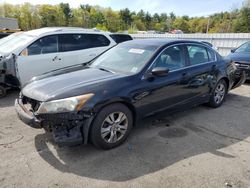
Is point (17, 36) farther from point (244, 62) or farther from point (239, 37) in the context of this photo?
point (239, 37)

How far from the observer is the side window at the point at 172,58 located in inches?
146

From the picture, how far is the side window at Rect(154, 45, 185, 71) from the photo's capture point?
372 cm

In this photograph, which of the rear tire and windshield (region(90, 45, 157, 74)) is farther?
the rear tire

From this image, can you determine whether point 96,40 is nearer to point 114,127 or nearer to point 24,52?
point 24,52

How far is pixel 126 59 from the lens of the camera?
3.87 metres

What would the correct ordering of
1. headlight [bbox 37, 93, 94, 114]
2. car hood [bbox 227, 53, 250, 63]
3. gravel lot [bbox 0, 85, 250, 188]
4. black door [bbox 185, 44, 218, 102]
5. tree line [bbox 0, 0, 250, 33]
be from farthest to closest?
tree line [bbox 0, 0, 250, 33] < car hood [bbox 227, 53, 250, 63] < black door [bbox 185, 44, 218, 102] < headlight [bbox 37, 93, 94, 114] < gravel lot [bbox 0, 85, 250, 188]

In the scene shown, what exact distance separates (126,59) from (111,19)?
8390 centimetres

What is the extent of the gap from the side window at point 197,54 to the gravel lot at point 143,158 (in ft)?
3.97

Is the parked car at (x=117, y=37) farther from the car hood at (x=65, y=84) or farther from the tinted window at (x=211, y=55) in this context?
the car hood at (x=65, y=84)

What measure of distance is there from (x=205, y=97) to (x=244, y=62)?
3.35m

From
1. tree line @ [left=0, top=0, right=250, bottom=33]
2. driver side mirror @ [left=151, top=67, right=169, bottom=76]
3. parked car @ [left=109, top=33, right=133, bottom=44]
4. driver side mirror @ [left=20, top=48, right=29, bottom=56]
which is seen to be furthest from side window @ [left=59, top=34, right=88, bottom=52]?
tree line @ [left=0, top=0, right=250, bottom=33]

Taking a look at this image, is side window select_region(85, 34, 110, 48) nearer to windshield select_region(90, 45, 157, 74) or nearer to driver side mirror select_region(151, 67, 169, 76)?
windshield select_region(90, 45, 157, 74)

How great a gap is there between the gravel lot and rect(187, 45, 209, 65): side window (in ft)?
3.97

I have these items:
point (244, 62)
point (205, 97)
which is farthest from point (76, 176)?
point (244, 62)
